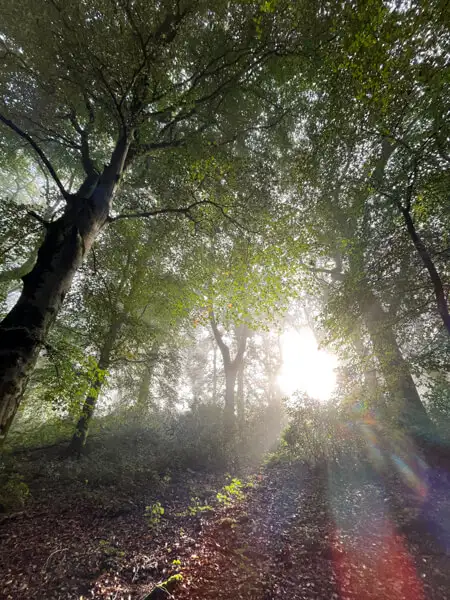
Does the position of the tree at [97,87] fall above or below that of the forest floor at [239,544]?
above

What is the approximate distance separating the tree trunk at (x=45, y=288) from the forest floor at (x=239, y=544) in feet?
8.29

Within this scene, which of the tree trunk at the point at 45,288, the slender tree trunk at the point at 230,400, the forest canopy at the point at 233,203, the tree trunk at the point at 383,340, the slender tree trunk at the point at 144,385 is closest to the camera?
the tree trunk at the point at 45,288

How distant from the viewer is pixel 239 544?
440 cm

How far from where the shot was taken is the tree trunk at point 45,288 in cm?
303

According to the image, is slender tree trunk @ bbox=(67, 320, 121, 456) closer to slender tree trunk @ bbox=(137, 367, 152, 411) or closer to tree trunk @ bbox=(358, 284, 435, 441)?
slender tree trunk @ bbox=(137, 367, 152, 411)

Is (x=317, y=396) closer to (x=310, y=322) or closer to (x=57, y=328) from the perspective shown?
(x=57, y=328)

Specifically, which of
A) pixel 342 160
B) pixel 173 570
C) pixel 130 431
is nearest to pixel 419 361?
pixel 342 160

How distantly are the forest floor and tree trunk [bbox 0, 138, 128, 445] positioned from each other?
8.29 feet

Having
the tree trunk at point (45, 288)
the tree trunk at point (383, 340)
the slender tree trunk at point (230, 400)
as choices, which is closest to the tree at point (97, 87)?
the tree trunk at point (45, 288)

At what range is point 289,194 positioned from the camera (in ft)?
26.5

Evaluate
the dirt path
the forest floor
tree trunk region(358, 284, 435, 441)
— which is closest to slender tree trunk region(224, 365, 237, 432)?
the forest floor

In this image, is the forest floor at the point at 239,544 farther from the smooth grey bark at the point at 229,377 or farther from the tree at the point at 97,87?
the smooth grey bark at the point at 229,377

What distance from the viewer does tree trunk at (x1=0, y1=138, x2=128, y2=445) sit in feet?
9.94

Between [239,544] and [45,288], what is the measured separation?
543 cm
